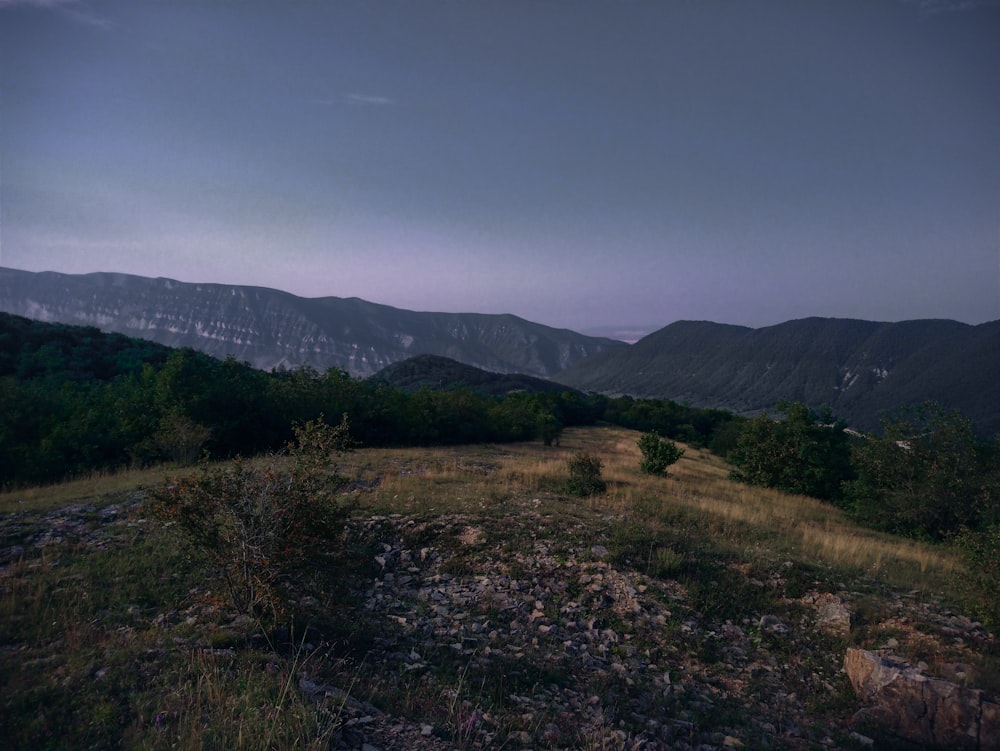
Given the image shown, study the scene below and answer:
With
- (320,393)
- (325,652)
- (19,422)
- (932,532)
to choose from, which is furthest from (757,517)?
(19,422)

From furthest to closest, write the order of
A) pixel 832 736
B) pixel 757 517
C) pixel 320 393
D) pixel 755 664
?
pixel 320 393, pixel 757 517, pixel 755 664, pixel 832 736

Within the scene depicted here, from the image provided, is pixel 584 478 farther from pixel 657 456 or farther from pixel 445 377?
pixel 445 377

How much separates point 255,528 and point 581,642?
14.6 ft

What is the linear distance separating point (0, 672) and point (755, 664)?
837cm

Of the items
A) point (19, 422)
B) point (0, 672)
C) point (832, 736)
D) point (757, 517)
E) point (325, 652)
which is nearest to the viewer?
point (0, 672)

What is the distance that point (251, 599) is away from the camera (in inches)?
240

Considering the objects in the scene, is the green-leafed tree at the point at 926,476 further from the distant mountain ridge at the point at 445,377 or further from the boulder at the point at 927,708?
the distant mountain ridge at the point at 445,377

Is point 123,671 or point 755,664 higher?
point 123,671

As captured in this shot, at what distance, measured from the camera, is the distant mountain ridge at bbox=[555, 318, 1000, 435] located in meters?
99.8

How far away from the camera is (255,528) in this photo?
5.93 m

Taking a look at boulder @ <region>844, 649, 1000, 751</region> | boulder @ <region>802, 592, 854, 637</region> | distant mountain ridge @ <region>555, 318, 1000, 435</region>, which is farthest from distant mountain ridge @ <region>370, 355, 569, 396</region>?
boulder @ <region>844, 649, 1000, 751</region>

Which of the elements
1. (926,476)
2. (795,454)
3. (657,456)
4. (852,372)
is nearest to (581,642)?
(657,456)

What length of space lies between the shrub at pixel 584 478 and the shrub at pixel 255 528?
9.48 meters

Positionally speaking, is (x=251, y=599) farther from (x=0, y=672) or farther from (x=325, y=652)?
(x=0, y=672)
